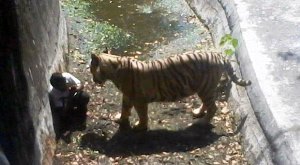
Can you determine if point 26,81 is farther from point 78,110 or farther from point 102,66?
point 78,110

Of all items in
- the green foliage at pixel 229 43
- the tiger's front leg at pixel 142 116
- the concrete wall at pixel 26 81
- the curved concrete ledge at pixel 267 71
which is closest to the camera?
the concrete wall at pixel 26 81

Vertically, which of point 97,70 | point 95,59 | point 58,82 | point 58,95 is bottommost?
point 58,95

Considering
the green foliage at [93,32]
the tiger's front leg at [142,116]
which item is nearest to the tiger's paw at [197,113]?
the tiger's front leg at [142,116]

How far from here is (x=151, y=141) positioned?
6.63m

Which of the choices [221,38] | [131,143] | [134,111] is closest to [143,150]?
[131,143]

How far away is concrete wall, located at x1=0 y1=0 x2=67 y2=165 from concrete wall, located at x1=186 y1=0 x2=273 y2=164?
1.84 meters

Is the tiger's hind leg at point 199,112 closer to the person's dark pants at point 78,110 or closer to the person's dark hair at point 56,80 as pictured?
the person's dark pants at point 78,110

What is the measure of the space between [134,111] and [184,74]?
0.78 meters

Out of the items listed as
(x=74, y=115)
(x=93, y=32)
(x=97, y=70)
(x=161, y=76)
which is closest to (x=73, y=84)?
(x=74, y=115)

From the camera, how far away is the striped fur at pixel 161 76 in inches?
257

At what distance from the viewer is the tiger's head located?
6488 millimetres

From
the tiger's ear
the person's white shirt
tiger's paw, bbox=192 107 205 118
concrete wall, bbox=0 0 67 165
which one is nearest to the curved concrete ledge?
tiger's paw, bbox=192 107 205 118

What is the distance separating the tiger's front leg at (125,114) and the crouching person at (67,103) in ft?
1.26

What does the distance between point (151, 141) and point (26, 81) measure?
5.25 feet
